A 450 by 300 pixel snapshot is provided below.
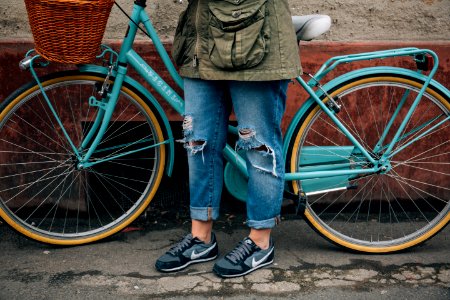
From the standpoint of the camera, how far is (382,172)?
333 cm

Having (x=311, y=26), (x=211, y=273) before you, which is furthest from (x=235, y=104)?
(x=211, y=273)

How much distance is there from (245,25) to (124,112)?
1.30 metres

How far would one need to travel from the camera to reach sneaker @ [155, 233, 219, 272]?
3.23 metres

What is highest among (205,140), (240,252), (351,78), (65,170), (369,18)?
Result: (369,18)

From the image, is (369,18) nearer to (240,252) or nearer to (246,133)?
(246,133)

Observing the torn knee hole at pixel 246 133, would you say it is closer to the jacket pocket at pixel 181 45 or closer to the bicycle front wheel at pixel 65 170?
the jacket pocket at pixel 181 45

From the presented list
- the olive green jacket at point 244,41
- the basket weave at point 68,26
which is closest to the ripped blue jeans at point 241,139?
the olive green jacket at point 244,41

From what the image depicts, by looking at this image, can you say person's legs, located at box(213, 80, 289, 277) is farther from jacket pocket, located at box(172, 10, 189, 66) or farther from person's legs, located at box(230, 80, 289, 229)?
jacket pocket, located at box(172, 10, 189, 66)

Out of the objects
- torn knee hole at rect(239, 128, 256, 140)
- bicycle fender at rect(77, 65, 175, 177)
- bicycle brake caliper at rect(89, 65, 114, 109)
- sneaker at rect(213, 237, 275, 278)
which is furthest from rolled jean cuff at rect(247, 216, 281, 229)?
bicycle brake caliper at rect(89, 65, 114, 109)

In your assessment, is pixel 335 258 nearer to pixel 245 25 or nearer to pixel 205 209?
pixel 205 209

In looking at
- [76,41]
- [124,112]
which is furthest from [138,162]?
[76,41]

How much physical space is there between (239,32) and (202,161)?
0.73 m

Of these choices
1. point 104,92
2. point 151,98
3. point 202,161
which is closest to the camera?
point 202,161

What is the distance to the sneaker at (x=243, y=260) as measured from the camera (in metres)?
3.17
